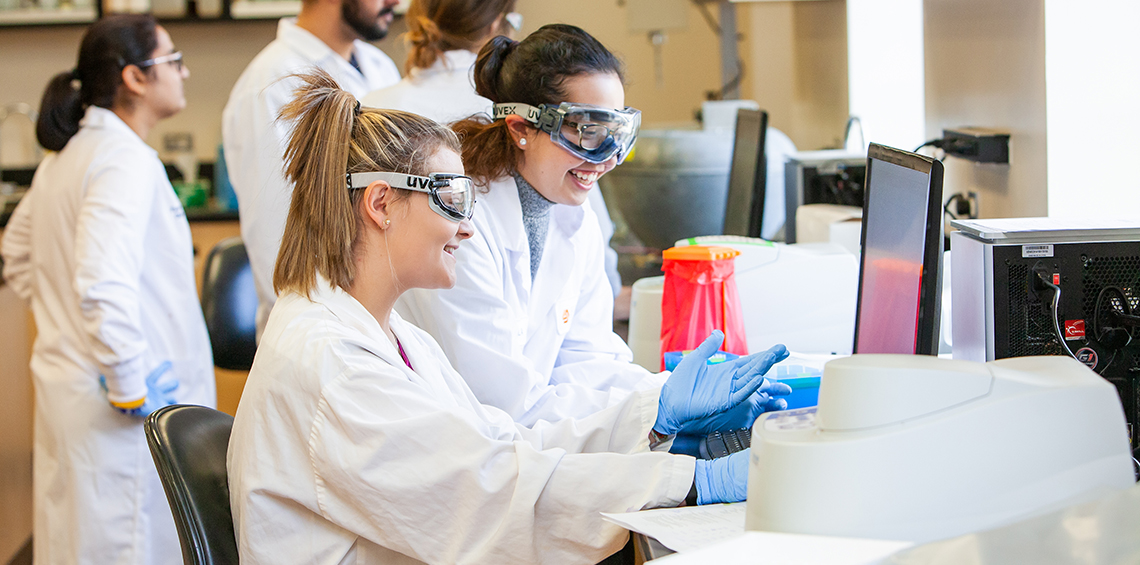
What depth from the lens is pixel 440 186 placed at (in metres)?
1.28

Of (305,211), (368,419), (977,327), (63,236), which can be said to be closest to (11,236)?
(63,236)

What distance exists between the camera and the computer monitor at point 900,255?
1099 mm

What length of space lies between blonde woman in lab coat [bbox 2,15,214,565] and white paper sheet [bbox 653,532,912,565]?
1.81 meters

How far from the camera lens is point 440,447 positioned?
3.54 ft

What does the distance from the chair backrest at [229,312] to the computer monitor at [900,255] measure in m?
1.55

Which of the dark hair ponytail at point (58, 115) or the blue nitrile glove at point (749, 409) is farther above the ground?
the dark hair ponytail at point (58, 115)

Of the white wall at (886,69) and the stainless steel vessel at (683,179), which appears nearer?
the stainless steel vessel at (683,179)

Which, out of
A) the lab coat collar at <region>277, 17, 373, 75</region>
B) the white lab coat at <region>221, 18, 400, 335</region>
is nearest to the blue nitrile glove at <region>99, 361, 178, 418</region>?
the white lab coat at <region>221, 18, 400, 335</region>

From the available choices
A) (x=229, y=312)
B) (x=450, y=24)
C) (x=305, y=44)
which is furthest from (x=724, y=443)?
(x=305, y=44)

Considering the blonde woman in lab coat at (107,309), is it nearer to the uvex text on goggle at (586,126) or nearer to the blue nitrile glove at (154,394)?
the blue nitrile glove at (154,394)

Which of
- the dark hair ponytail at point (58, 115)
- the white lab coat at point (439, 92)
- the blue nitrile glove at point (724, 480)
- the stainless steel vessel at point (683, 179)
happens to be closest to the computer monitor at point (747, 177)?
the stainless steel vessel at point (683, 179)

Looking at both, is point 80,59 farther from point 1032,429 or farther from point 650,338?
point 1032,429

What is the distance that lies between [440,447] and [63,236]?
1698 mm

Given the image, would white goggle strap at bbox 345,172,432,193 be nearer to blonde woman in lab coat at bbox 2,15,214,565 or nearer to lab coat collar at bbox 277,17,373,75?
blonde woman in lab coat at bbox 2,15,214,565
